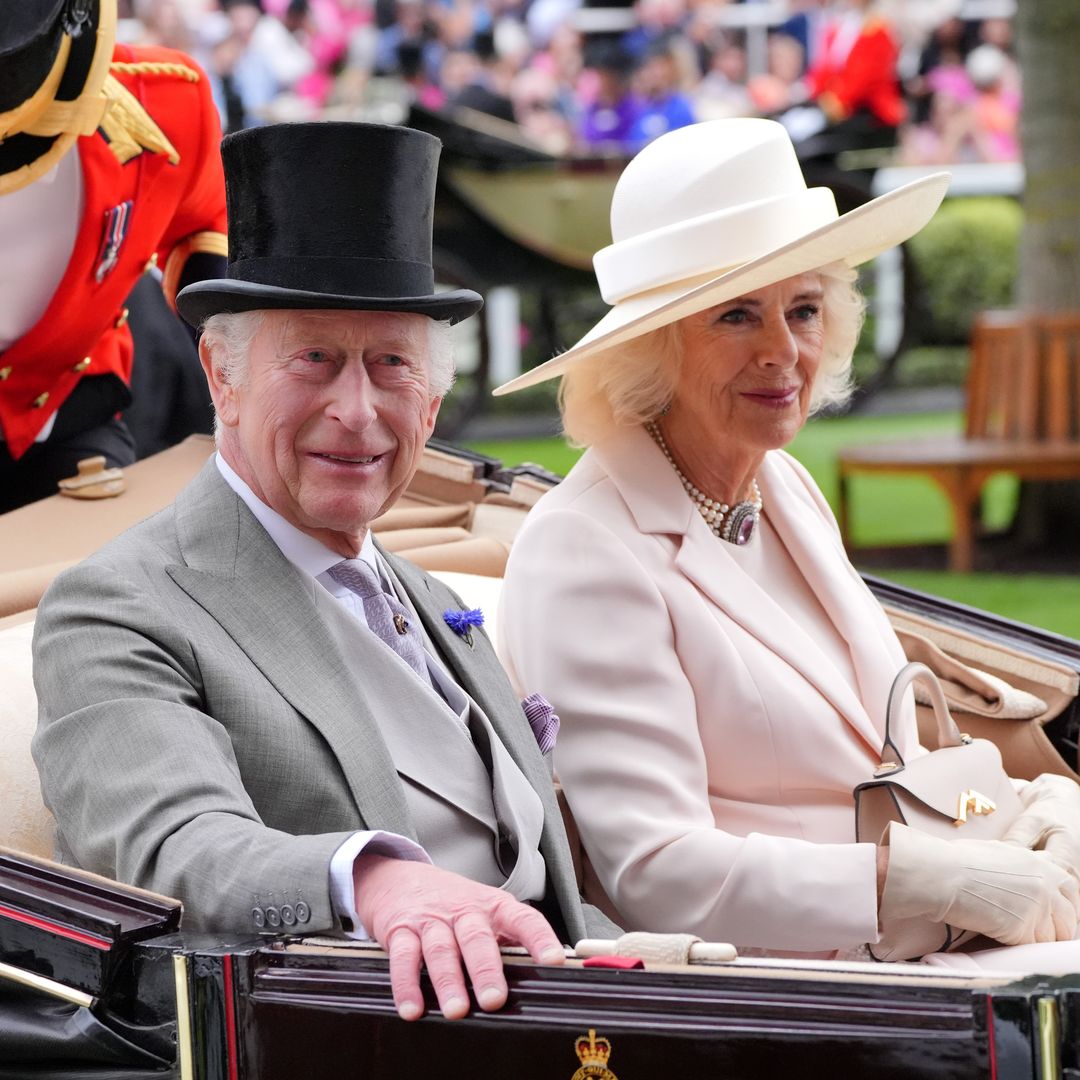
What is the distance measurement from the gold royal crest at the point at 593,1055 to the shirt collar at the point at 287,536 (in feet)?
2.07

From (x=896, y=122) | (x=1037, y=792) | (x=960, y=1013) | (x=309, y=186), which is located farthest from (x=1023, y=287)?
(x=960, y=1013)

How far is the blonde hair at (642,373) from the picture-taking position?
2209 millimetres

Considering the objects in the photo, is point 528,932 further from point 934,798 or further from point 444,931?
point 934,798

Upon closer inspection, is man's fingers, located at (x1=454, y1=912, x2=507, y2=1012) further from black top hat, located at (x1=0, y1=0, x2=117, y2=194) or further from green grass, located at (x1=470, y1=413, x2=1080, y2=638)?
green grass, located at (x1=470, y1=413, x2=1080, y2=638)

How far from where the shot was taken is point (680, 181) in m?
2.23

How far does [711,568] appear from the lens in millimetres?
2160

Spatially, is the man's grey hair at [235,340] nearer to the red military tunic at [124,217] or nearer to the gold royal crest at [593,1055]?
the gold royal crest at [593,1055]

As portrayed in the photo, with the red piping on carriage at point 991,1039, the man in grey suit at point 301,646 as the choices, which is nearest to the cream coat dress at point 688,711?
the man in grey suit at point 301,646

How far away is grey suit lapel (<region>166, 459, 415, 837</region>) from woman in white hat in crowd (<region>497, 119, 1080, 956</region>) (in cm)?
37

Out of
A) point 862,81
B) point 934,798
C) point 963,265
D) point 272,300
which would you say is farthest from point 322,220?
point 963,265

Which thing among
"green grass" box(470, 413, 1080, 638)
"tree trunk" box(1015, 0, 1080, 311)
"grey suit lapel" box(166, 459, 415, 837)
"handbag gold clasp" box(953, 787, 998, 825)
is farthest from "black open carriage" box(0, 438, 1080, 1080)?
"tree trunk" box(1015, 0, 1080, 311)

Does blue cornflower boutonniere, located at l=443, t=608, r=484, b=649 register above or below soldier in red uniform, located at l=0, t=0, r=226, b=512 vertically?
below

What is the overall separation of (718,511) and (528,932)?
0.95 m

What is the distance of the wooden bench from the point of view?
623cm
